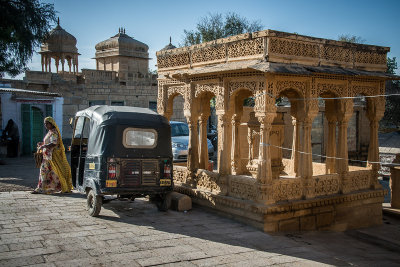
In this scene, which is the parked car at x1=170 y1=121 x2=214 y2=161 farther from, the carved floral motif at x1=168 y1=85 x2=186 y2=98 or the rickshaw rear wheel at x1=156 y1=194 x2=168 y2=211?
the rickshaw rear wheel at x1=156 y1=194 x2=168 y2=211

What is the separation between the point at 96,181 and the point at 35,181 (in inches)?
209

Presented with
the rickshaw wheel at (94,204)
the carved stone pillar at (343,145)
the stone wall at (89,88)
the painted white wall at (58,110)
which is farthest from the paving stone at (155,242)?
the stone wall at (89,88)

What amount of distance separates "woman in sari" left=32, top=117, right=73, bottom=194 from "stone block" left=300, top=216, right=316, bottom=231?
5600 mm

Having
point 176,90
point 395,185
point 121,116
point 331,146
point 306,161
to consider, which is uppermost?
point 176,90

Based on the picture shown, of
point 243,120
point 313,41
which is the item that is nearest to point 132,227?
point 313,41

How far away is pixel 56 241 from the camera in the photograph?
5949 millimetres

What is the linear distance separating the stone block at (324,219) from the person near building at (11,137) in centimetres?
1348

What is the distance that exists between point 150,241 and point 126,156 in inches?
72.4

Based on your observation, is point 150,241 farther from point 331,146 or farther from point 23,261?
point 331,146

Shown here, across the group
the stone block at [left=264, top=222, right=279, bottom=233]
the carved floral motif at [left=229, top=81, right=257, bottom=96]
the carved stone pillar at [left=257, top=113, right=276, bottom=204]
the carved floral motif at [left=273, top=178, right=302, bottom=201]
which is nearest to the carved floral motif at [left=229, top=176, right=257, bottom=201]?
the carved stone pillar at [left=257, top=113, right=276, bottom=204]

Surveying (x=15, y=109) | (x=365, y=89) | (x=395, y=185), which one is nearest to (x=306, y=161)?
(x=365, y=89)

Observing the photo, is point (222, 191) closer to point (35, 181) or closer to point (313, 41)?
point (313, 41)

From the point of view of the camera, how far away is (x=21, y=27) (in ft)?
56.5

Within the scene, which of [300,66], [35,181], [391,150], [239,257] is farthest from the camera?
[391,150]
